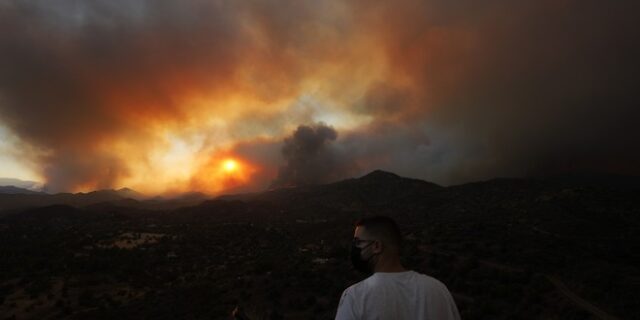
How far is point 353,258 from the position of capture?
→ 11.5 feet

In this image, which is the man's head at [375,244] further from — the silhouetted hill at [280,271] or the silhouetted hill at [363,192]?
the silhouetted hill at [363,192]

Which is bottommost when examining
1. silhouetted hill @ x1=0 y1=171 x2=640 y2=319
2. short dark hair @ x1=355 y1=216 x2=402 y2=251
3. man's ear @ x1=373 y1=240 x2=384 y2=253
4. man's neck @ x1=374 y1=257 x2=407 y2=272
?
silhouetted hill @ x1=0 y1=171 x2=640 y2=319

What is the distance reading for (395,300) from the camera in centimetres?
303

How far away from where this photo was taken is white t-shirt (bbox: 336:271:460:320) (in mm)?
2994

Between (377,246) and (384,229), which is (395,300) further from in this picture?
(384,229)

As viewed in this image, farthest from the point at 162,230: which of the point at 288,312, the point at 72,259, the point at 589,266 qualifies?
the point at 589,266

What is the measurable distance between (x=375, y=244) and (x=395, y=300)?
1.60 feet

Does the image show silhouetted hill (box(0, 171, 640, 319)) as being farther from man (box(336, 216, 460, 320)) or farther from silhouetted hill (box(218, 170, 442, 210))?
silhouetted hill (box(218, 170, 442, 210))

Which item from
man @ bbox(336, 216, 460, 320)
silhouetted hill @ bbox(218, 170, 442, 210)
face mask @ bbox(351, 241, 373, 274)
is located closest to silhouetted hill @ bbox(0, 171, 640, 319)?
face mask @ bbox(351, 241, 373, 274)

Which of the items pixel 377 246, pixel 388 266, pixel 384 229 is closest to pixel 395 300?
pixel 388 266

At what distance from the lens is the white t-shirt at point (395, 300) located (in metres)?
2.99

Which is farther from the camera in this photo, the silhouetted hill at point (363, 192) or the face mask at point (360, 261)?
the silhouetted hill at point (363, 192)

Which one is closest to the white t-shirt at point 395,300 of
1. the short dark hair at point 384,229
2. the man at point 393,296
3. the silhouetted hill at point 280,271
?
the man at point 393,296

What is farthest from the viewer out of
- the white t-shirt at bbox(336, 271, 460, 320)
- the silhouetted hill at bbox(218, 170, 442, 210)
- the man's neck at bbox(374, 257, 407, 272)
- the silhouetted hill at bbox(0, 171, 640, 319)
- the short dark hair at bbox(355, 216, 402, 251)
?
the silhouetted hill at bbox(218, 170, 442, 210)
